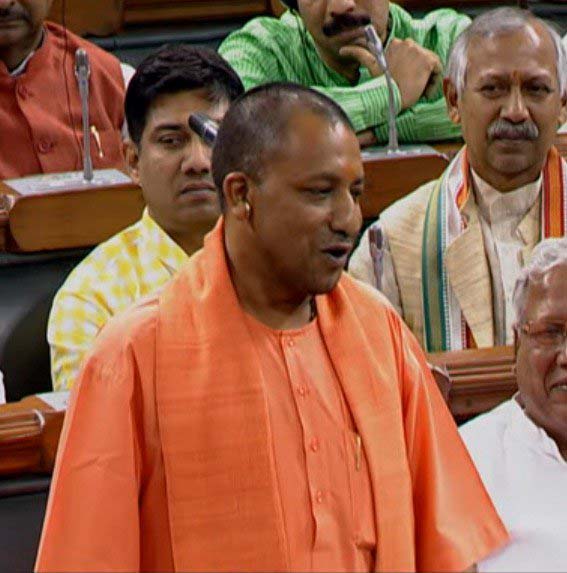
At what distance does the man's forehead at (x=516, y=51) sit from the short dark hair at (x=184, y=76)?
1.41ft

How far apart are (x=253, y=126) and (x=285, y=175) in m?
0.07

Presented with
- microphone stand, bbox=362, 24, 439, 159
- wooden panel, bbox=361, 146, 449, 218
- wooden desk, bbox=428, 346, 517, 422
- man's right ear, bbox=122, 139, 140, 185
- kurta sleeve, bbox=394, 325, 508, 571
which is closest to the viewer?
kurta sleeve, bbox=394, 325, 508, 571

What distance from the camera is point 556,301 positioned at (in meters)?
2.59

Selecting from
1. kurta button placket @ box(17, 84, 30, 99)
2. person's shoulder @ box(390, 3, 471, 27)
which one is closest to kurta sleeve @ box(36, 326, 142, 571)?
kurta button placket @ box(17, 84, 30, 99)

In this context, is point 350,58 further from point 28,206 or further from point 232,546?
point 232,546

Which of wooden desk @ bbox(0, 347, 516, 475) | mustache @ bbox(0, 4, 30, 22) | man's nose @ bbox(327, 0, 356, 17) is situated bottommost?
wooden desk @ bbox(0, 347, 516, 475)

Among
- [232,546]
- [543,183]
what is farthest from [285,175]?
[543,183]

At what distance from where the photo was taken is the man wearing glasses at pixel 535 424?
2562 millimetres

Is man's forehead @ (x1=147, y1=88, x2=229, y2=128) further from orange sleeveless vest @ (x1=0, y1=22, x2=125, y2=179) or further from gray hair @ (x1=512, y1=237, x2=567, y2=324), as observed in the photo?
orange sleeveless vest @ (x1=0, y1=22, x2=125, y2=179)

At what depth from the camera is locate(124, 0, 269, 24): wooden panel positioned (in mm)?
4492

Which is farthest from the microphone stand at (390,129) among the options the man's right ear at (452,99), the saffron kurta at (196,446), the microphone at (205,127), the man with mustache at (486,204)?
the saffron kurta at (196,446)

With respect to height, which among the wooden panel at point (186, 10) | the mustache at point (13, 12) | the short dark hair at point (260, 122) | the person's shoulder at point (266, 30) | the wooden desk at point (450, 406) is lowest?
the wooden desk at point (450, 406)

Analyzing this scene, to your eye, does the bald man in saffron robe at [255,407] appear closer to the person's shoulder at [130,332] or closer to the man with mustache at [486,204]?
the person's shoulder at [130,332]

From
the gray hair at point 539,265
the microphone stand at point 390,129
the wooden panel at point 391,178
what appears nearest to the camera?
the gray hair at point 539,265
